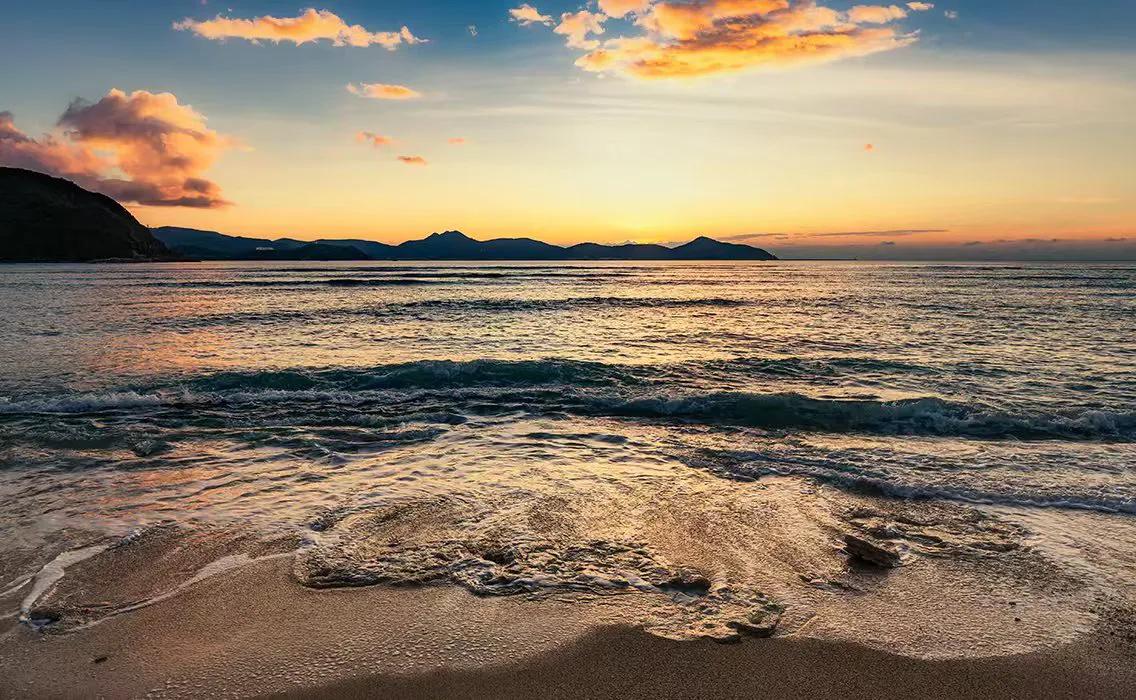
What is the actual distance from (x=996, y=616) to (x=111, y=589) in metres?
7.30

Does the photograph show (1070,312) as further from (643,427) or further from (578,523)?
(578,523)

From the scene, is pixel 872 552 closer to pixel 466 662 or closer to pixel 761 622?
pixel 761 622

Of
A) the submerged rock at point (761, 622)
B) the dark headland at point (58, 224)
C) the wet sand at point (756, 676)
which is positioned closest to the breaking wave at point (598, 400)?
the submerged rock at point (761, 622)

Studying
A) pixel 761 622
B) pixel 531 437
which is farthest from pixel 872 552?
pixel 531 437

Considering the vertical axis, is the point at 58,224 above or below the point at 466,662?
above

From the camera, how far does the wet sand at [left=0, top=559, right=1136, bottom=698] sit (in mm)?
3809

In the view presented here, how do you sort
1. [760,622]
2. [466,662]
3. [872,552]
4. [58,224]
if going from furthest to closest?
[58,224], [872,552], [760,622], [466,662]

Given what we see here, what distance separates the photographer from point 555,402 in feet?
43.8

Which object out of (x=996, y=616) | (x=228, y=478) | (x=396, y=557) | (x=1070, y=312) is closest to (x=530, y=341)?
(x=228, y=478)

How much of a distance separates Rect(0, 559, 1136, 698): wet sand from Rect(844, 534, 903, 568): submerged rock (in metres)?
1.43

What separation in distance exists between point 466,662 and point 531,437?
21.0ft

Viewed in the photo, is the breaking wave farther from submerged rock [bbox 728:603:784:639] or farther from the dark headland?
the dark headland

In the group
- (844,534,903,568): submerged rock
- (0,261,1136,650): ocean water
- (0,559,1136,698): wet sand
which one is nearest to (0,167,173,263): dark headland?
(0,261,1136,650): ocean water

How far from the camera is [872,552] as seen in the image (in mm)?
5711
